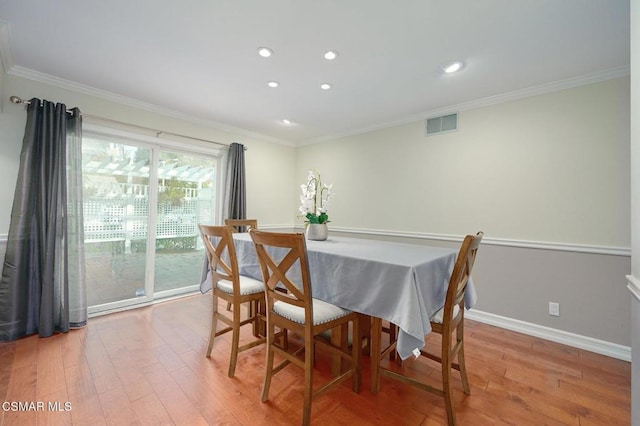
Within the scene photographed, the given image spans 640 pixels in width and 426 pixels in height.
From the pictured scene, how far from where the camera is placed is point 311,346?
151 cm

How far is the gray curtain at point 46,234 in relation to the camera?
2.40m

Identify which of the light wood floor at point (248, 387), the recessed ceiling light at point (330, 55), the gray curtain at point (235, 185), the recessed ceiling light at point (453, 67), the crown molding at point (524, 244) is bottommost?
the light wood floor at point (248, 387)

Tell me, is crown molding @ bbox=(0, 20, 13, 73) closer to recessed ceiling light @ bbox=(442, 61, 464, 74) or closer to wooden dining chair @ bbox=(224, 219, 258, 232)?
wooden dining chair @ bbox=(224, 219, 258, 232)

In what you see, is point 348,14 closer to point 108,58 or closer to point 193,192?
point 108,58

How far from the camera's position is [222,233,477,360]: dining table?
1.46m

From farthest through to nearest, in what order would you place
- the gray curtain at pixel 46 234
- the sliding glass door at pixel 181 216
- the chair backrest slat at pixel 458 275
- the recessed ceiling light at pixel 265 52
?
the sliding glass door at pixel 181 216
the gray curtain at pixel 46 234
the recessed ceiling light at pixel 265 52
the chair backrest slat at pixel 458 275

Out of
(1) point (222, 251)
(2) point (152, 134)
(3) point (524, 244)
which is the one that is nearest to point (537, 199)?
(3) point (524, 244)

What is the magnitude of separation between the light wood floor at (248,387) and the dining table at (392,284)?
0.49m

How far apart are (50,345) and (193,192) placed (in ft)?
6.93

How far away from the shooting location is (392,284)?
156 centimetres

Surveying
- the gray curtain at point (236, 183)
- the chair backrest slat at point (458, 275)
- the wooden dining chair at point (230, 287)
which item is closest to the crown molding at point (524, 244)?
the chair backrest slat at point (458, 275)

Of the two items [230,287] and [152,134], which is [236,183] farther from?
[230,287]

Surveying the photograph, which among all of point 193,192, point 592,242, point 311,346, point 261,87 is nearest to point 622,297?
point 592,242

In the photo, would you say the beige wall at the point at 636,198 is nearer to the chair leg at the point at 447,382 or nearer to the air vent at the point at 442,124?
the chair leg at the point at 447,382
